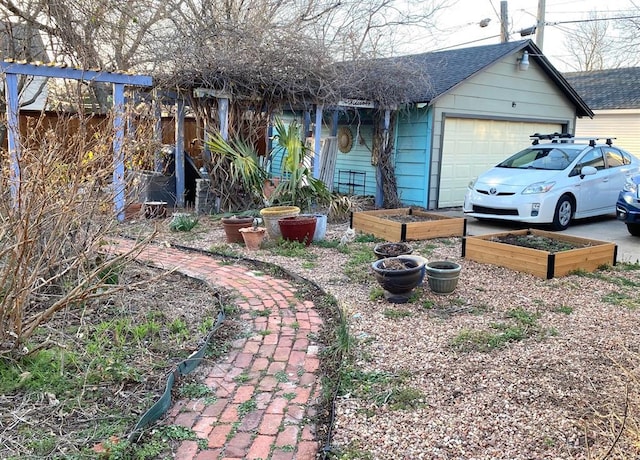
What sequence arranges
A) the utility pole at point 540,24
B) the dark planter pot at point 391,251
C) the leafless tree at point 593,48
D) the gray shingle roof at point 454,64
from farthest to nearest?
the leafless tree at point 593,48, the utility pole at point 540,24, the gray shingle roof at point 454,64, the dark planter pot at point 391,251

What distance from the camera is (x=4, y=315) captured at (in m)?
2.99

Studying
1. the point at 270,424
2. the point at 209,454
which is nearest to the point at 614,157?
the point at 270,424

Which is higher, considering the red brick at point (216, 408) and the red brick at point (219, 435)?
the red brick at point (216, 408)

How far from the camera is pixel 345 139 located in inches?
499

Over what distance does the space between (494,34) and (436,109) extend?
46.2 feet

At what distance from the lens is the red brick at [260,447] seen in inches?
100

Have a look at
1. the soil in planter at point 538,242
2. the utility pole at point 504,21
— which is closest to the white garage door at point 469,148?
the soil in planter at point 538,242

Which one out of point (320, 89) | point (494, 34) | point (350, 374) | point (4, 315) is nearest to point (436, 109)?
point (320, 89)

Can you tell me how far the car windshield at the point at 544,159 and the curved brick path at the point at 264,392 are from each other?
622 cm

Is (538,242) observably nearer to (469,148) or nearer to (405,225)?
(405,225)

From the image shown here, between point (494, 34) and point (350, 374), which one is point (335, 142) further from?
point (494, 34)

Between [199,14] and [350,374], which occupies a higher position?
[199,14]

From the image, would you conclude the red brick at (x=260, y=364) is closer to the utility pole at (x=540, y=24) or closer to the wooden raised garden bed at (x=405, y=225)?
the wooden raised garden bed at (x=405, y=225)

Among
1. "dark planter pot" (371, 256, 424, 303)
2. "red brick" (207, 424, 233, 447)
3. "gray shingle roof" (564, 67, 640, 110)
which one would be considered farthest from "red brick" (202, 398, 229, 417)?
"gray shingle roof" (564, 67, 640, 110)
